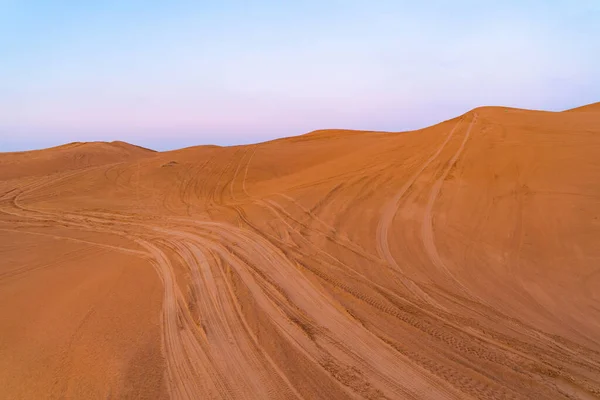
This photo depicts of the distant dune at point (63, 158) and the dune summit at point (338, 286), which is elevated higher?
the distant dune at point (63, 158)

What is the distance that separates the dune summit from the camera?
333cm

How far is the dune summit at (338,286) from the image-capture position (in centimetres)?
333

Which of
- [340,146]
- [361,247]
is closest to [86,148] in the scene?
[340,146]

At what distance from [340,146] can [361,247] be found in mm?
13905

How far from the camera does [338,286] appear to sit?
200 inches

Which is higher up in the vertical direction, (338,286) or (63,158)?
(63,158)

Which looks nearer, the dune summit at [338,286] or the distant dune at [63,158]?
the dune summit at [338,286]

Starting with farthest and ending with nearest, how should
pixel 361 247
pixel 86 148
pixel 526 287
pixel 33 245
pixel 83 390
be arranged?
pixel 86 148
pixel 33 245
pixel 361 247
pixel 526 287
pixel 83 390

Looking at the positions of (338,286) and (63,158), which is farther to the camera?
(63,158)

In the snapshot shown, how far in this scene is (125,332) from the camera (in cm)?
411

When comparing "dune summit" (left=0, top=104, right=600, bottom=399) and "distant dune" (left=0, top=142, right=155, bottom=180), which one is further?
"distant dune" (left=0, top=142, right=155, bottom=180)

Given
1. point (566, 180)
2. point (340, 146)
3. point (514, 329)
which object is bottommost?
point (514, 329)

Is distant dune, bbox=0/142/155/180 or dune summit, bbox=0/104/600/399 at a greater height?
distant dune, bbox=0/142/155/180

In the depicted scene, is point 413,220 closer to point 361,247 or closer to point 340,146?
point 361,247
